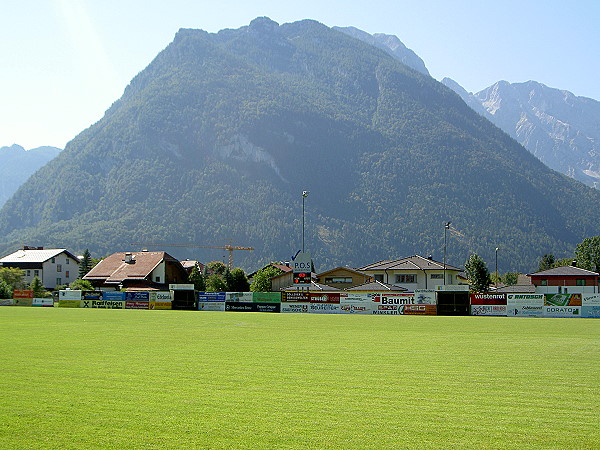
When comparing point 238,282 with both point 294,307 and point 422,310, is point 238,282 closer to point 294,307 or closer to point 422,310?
point 294,307

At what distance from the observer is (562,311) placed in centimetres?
5512

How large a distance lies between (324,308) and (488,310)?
1491 cm

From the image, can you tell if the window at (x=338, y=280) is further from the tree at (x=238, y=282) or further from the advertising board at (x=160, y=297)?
the advertising board at (x=160, y=297)

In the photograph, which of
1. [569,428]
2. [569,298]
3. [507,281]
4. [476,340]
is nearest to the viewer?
[569,428]

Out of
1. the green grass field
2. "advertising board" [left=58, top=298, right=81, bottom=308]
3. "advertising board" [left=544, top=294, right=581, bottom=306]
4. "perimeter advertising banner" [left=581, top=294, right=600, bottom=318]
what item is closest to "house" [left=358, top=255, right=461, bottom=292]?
"advertising board" [left=544, top=294, right=581, bottom=306]

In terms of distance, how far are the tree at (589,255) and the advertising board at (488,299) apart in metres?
88.5

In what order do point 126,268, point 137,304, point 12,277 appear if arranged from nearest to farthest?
point 137,304, point 12,277, point 126,268

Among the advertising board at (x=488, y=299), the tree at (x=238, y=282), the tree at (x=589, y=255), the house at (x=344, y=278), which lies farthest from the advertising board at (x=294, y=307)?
the tree at (x=589, y=255)

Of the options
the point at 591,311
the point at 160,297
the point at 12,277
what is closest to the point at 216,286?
the point at 12,277

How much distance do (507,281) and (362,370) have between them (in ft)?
530

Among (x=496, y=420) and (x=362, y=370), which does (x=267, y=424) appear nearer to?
(x=496, y=420)

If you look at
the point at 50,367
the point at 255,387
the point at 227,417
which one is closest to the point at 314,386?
the point at 255,387

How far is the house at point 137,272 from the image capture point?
4085 inches

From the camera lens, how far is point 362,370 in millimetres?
18328
